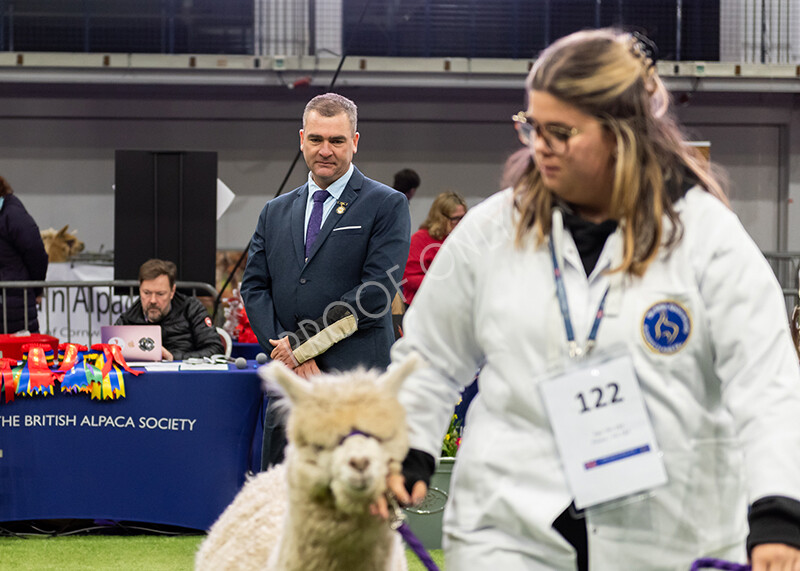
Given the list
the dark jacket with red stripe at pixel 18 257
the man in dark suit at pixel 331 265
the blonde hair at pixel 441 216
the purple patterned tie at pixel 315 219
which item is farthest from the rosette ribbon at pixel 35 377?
the blonde hair at pixel 441 216

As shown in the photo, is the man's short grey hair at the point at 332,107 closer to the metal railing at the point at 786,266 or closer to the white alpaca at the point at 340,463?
the white alpaca at the point at 340,463

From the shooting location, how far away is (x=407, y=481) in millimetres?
1763

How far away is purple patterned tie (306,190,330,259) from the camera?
157 inches

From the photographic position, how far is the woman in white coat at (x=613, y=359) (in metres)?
1.69

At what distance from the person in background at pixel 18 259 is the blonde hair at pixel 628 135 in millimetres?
5940

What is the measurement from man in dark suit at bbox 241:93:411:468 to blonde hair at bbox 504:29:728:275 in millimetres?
2084

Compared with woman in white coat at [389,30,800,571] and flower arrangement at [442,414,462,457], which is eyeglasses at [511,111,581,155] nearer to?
woman in white coat at [389,30,800,571]

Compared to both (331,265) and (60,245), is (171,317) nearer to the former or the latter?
(331,265)

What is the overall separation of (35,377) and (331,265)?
1.93 m

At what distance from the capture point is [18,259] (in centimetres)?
731

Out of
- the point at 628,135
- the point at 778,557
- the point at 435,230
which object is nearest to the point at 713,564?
the point at 778,557

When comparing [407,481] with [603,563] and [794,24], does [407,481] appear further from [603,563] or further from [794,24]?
[794,24]

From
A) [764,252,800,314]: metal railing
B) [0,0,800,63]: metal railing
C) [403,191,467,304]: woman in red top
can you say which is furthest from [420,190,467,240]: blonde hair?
[0,0,800,63]: metal railing

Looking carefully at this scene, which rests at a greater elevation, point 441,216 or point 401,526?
point 441,216
